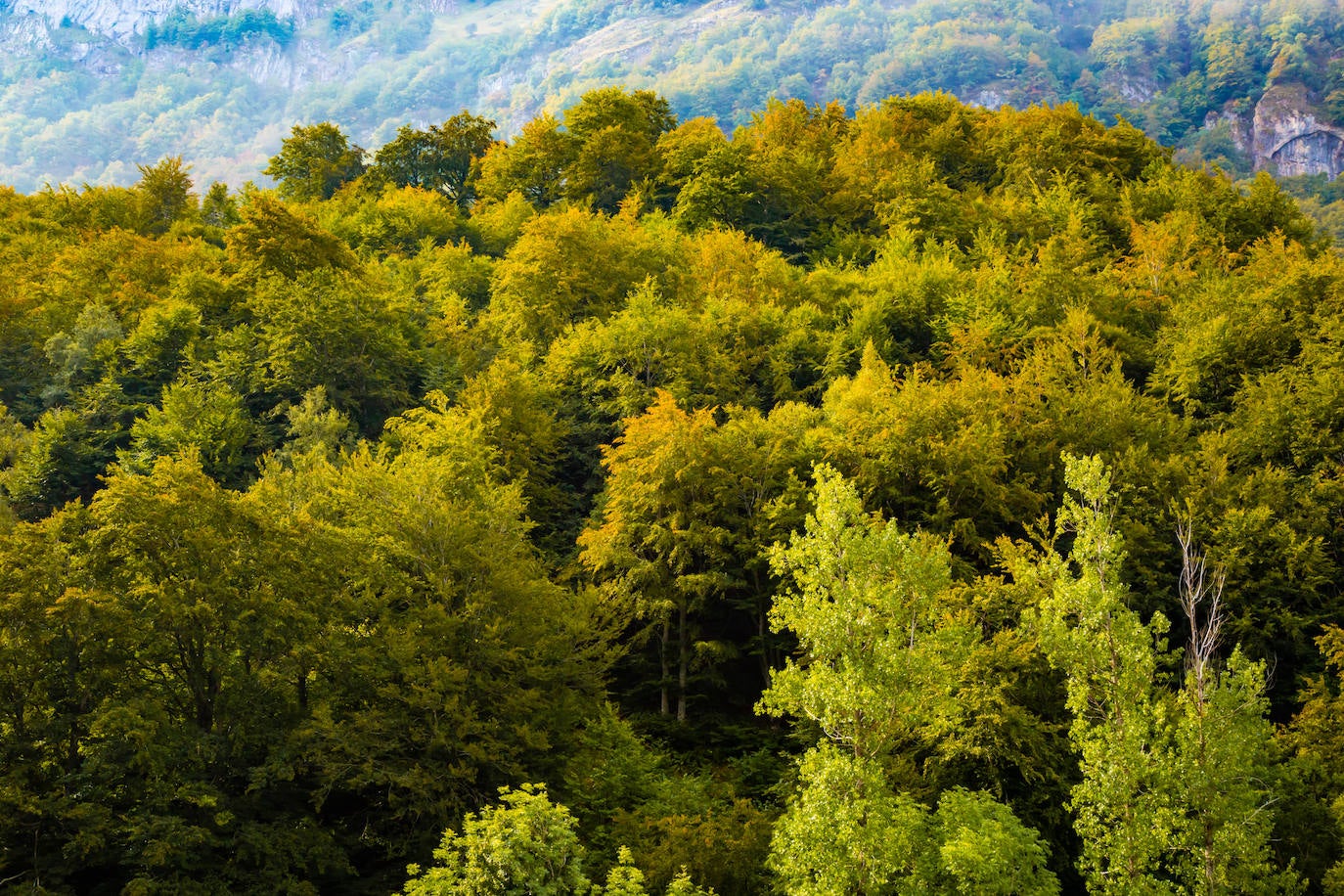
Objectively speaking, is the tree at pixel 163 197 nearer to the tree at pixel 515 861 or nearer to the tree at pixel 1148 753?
the tree at pixel 515 861

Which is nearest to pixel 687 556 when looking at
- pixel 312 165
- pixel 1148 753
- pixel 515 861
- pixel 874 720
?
pixel 874 720

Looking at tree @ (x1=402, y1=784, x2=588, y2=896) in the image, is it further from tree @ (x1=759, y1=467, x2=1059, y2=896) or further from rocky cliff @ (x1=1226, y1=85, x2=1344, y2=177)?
rocky cliff @ (x1=1226, y1=85, x2=1344, y2=177)

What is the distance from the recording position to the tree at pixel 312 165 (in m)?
75.4

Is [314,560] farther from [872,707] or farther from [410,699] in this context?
[872,707]

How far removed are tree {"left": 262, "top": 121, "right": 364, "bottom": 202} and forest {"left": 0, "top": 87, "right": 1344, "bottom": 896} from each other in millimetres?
A: 13980

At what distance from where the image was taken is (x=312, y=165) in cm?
7669

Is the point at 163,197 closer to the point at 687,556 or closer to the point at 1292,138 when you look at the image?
the point at 687,556

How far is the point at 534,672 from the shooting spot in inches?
1009

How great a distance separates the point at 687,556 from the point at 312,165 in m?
57.8

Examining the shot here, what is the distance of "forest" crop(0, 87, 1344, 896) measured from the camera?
20.5 m

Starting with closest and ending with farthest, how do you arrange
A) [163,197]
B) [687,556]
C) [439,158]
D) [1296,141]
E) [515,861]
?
[515,861], [687,556], [163,197], [439,158], [1296,141]

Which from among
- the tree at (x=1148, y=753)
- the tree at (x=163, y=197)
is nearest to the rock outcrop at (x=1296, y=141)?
the tree at (x=163, y=197)

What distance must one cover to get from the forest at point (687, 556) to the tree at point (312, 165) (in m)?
14.0

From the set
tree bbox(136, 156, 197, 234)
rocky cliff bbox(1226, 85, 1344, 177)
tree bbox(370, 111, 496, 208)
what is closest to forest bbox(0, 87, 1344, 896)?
tree bbox(136, 156, 197, 234)
